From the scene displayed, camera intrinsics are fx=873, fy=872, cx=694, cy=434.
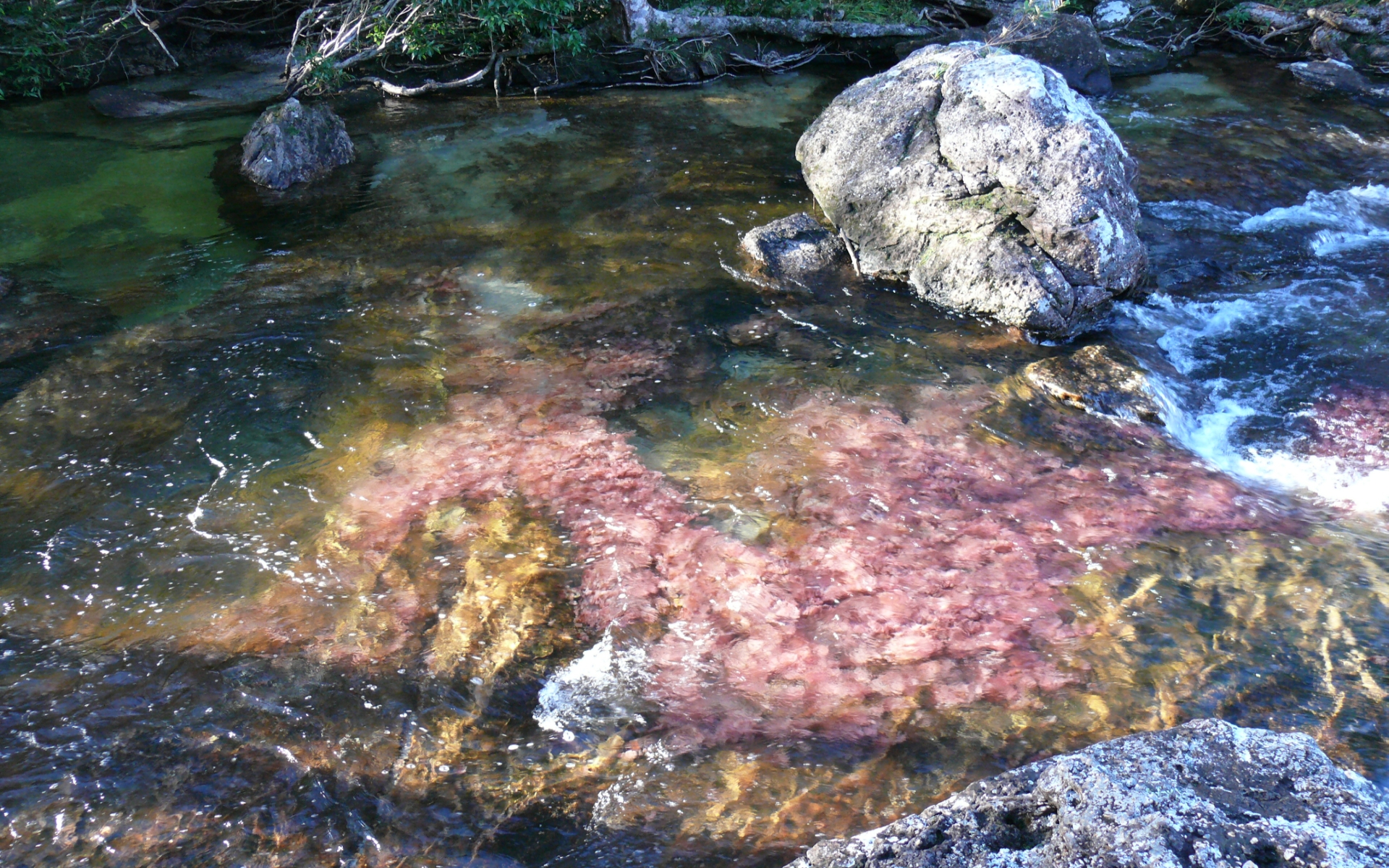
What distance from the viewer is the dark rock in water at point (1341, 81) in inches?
426

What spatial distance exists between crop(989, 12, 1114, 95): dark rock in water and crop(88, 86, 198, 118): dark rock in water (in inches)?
378

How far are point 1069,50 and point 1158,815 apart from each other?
10.7m

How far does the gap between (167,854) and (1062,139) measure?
21.2 feet

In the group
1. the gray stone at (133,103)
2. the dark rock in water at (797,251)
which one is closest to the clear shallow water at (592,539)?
the dark rock in water at (797,251)

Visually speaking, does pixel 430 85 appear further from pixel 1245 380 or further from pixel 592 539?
pixel 1245 380

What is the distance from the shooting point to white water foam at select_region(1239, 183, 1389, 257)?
7512 millimetres

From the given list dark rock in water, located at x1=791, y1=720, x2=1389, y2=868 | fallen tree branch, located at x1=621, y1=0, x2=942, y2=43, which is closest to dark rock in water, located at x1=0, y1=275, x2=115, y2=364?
dark rock in water, located at x1=791, y1=720, x2=1389, y2=868

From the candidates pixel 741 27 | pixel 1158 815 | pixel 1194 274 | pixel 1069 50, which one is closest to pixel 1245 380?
pixel 1194 274

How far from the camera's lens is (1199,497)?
15.5 feet

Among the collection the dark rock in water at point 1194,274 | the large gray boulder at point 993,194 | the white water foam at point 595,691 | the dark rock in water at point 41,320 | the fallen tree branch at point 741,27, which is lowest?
the white water foam at point 595,691

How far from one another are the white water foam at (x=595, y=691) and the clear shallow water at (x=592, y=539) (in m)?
0.01

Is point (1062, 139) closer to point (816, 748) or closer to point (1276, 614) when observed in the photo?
point (1276, 614)

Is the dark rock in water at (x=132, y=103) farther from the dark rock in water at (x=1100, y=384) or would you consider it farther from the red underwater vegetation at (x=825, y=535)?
the dark rock in water at (x=1100, y=384)

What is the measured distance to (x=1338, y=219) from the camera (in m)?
7.82
